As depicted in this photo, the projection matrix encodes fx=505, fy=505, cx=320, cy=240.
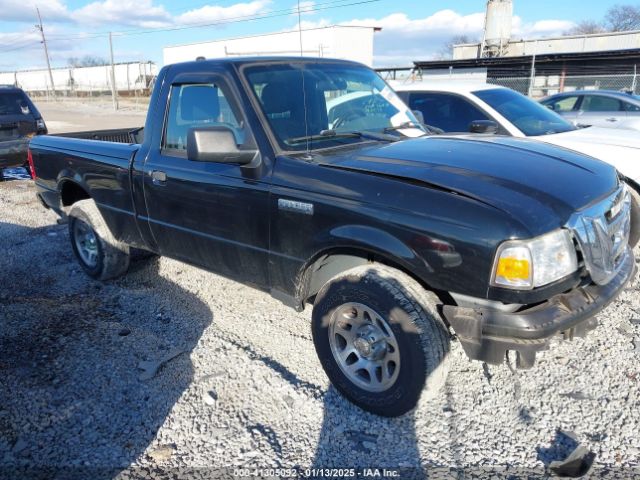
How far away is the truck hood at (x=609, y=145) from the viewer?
5.25m

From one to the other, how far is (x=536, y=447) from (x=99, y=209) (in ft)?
13.2

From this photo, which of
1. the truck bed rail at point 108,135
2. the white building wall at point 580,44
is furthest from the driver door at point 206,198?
the white building wall at point 580,44

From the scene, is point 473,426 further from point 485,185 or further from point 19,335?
point 19,335

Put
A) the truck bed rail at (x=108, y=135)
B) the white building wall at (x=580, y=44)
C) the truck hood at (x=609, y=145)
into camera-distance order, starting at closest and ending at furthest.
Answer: the truck hood at (x=609, y=145) < the truck bed rail at (x=108, y=135) < the white building wall at (x=580, y=44)

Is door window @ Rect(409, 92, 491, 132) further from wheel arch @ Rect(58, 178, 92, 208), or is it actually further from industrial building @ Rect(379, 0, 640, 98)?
industrial building @ Rect(379, 0, 640, 98)

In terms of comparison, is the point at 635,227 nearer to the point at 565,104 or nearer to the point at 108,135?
the point at 108,135

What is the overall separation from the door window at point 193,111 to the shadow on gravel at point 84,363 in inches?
57.8

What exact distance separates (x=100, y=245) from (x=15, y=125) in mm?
6660

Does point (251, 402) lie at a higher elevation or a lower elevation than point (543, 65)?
lower

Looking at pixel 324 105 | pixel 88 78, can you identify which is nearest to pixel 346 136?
pixel 324 105

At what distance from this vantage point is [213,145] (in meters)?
3.01

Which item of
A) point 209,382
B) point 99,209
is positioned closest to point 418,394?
point 209,382

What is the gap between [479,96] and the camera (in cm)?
629

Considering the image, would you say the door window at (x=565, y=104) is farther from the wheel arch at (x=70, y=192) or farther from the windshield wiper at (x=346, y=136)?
the wheel arch at (x=70, y=192)
